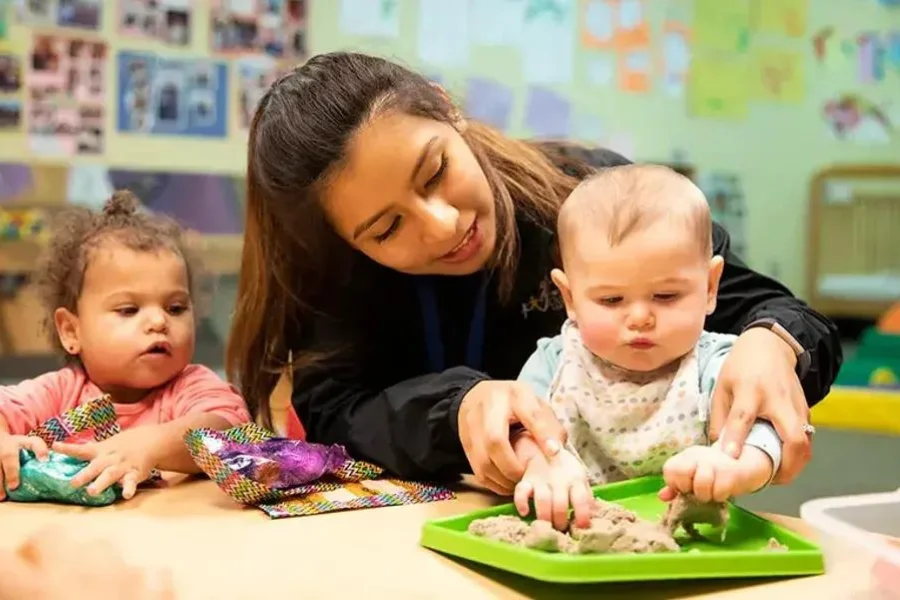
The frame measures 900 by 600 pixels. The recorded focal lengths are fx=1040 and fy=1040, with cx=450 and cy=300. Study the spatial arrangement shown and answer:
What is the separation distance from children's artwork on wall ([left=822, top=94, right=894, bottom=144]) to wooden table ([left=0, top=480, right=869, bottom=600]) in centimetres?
311

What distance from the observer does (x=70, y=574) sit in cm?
73

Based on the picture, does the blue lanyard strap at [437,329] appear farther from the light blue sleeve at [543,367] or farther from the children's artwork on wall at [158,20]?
the children's artwork on wall at [158,20]

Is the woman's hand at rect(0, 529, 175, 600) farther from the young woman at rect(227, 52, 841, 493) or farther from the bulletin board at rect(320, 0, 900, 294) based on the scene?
the bulletin board at rect(320, 0, 900, 294)

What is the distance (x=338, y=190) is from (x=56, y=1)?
1761 mm

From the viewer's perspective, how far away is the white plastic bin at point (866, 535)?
2.17 feet

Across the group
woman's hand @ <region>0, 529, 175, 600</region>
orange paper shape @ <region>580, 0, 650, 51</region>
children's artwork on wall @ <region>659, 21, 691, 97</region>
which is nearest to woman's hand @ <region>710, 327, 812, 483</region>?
woman's hand @ <region>0, 529, 175, 600</region>

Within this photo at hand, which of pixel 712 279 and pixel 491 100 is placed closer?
pixel 712 279

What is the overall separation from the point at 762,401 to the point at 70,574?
19.8 inches

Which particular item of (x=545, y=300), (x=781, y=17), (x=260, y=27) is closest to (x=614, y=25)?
(x=781, y=17)

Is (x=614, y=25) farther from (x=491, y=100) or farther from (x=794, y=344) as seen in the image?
(x=794, y=344)

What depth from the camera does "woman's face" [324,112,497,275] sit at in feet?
3.01

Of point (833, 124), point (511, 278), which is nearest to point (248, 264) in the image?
point (511, 278)

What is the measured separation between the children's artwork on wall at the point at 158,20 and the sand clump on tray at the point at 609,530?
2.10 metres

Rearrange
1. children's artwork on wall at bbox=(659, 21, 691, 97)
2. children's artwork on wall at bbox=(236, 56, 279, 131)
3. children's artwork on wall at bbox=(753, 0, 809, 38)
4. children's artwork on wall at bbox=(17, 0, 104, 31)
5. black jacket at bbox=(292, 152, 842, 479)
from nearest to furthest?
black jacket at bbox=(292, 152, 842, 479), children's artwork on wall at bbox=(17, 0, 104, 31), children's artwork on wall at bbox=(236, 56, 279, 131), children's artwork on wall at bbox=(659, 21, 691, 97), children's artwork on wall at bbox=(753, 0, 809, 38)
